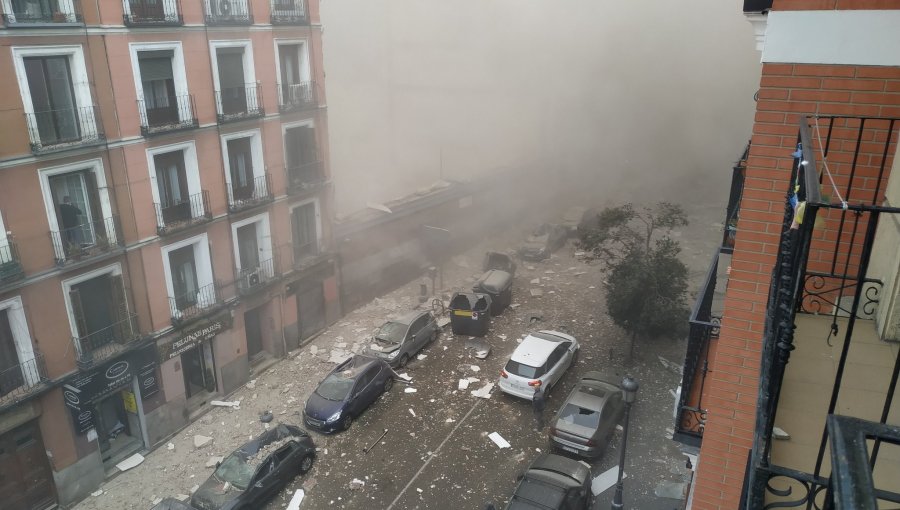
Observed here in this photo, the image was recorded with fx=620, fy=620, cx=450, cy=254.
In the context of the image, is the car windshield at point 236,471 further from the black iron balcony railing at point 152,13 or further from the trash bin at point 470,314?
the black iron balcony railing at point 152,13

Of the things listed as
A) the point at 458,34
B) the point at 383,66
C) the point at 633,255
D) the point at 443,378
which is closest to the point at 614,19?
the point at 458,34

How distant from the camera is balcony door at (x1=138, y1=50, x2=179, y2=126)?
1145 cm

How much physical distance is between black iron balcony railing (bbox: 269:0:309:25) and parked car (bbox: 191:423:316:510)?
897cm

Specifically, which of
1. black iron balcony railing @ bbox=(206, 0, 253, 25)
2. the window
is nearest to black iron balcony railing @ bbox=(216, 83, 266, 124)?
black iron balcony railing @ bbox=(206, 0, 253, 25)

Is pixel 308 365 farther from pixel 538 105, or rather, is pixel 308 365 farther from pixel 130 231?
pixel 538 105

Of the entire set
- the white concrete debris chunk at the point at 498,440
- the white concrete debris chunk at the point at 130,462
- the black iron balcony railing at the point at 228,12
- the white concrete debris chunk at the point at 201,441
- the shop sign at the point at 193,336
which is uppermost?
the black iron balcony railing at the point at 228,12

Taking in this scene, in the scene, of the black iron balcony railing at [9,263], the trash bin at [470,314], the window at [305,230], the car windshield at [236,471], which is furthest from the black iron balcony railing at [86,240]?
the trash bin at [470,314]

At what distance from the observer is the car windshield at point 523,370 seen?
12.2m

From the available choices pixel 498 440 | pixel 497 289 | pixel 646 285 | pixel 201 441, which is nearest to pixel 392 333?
pixel 497 289

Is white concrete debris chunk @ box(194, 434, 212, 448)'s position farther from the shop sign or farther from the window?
the window

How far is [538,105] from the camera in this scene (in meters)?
31.6

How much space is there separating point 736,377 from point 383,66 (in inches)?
922

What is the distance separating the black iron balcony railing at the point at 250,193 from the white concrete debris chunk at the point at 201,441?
4.73 meters

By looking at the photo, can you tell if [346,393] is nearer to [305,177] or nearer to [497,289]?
[497,289]
